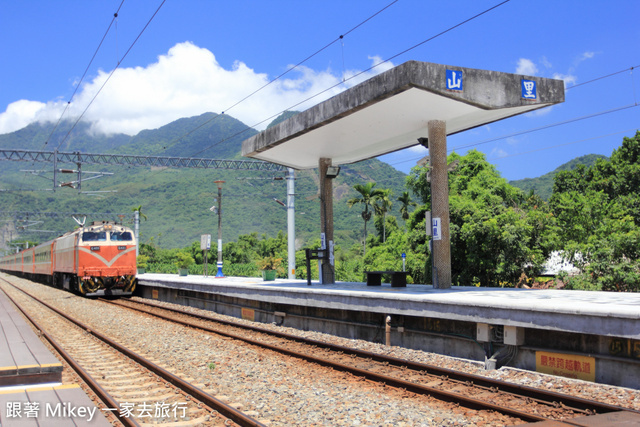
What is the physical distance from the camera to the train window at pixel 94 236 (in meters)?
25.1

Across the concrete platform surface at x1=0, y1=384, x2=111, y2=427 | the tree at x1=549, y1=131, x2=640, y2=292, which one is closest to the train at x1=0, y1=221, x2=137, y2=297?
the tree at x1=549, y1=131, x2=640, y2=292

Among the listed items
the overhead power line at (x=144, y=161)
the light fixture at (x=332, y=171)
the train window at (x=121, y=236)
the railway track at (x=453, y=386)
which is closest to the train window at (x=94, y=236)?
the train window at (x=121, y=236)

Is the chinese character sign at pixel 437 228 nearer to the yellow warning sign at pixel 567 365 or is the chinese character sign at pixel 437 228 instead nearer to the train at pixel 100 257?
the yellow warning sign at pixel 567 365

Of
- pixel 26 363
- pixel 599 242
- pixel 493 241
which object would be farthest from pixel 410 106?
pixel 599 242

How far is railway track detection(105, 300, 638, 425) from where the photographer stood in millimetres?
6180

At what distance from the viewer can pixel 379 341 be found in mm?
11836

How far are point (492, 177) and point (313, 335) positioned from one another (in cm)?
1770

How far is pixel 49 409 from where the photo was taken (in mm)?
5238

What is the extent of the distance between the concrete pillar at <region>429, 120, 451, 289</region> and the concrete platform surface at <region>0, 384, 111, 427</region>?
972cm

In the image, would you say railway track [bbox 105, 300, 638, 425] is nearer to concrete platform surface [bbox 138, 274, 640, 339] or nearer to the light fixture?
concrete platform surface [bbox 138, 274, 640, 339]

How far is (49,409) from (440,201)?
1051 centimetres

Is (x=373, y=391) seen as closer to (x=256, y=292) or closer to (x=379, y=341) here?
(x=379, y=341)

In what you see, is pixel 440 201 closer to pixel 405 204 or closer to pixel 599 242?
pixel 599 242

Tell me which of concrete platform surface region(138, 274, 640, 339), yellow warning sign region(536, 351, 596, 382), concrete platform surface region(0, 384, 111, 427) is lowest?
yellow warning sign region(536, 351, 596, 382)
